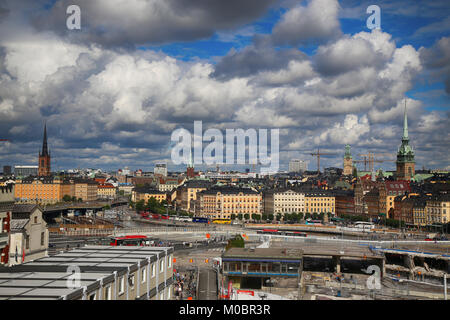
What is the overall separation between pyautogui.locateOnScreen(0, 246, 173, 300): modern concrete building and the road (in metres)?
7.86

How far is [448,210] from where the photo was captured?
77.0 metres

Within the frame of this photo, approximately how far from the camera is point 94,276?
1415 cm

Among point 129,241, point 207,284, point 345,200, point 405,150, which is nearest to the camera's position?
point 207,284

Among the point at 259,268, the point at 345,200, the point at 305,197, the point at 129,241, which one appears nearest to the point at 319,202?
the point at 305,197

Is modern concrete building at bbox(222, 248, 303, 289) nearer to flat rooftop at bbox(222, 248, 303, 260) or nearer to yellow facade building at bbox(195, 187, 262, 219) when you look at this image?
flat rooftop at bbox(222, 248, 303, 260)

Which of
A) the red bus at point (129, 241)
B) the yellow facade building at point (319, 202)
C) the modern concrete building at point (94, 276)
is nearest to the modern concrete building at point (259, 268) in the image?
the modern concrete building at point (94, 276)

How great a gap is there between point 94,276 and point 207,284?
63.0 ft

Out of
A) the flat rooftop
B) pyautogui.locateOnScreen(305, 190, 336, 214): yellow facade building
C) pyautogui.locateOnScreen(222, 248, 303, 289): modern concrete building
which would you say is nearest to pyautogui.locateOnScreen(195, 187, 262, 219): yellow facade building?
pyautogui.locateOnScreen(305, 190, 336, 214): yellow facade building

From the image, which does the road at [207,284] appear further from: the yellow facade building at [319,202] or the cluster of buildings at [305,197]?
the yellow facade building at [319,202]

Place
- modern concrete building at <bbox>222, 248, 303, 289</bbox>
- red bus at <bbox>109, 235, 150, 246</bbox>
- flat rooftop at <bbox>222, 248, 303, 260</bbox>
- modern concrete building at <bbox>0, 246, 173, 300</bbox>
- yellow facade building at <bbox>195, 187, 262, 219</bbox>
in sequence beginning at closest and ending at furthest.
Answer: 1. modern concrete building at <bbox>0, 246, 173, 300</bbox>
2. modern concrete building at <bbox>222, 248, 303, 289</bbox>
3. flat rooftop at <bbox>222, 248, 303, 260</bbox>
4. red bus at <bbox>109, 235, 150, 246</bbox>
5. yellow facade building at <bbox>195, 187, 262, 219</bbox>

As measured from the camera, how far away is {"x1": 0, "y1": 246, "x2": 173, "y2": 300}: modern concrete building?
1239 centimetres

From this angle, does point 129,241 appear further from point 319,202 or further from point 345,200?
point 345,200

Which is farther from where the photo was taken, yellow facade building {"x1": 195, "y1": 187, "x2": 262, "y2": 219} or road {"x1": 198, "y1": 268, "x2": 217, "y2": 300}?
yellow facade building {"x1": 195, "y1": 187, "x2": 262, "y2": 219}
